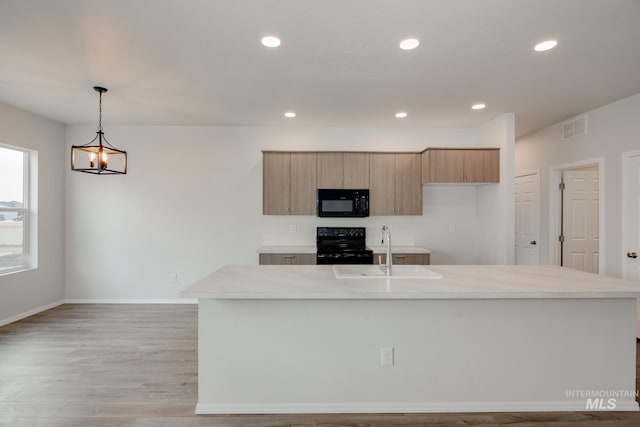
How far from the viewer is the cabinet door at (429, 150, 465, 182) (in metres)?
4.29

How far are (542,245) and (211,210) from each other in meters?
4.90

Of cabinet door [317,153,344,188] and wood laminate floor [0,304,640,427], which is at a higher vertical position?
cabinet door [317,153,344,188]

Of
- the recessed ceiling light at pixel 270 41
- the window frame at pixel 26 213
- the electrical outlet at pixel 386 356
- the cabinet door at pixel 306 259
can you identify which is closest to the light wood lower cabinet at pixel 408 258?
the cabinet door at pixel 306 259

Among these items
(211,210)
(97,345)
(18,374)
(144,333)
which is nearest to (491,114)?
(211,210)

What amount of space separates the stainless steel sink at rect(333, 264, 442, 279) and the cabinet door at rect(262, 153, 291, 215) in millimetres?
1960

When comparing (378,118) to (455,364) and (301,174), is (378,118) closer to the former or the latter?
(301,174)

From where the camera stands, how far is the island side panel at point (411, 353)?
2148mm

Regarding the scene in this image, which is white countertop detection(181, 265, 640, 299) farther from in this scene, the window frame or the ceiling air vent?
the window frame

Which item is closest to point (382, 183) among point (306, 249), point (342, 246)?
point (342, 246)

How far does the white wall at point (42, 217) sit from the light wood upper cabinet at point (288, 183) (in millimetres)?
2949

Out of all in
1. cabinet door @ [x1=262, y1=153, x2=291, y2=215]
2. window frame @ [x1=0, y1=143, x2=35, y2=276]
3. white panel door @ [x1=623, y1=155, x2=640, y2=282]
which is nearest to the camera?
white panel door @ [x1=623, y1=155, x2=640, y2=282]

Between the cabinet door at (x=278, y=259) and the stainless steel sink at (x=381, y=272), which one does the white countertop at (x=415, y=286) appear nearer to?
the stainless steel sink at (x=381, y=272)

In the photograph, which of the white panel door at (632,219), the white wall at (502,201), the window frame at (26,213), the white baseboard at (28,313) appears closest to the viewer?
the white panel door at (632,219)

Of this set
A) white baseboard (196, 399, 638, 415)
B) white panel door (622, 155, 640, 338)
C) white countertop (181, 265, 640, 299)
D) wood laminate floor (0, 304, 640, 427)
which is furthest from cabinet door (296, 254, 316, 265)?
white panel door (622, 155, 640, 338)
